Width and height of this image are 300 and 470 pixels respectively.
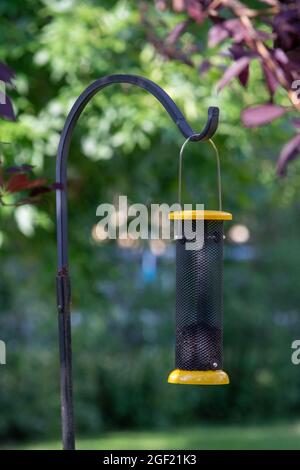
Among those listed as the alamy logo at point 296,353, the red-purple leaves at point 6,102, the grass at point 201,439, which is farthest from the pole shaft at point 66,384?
the alamy logo at point 296,353

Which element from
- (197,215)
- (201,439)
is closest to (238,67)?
(197,215)

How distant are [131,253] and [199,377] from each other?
1349 centimetres

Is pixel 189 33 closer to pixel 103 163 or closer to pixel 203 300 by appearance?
pixel 103 163

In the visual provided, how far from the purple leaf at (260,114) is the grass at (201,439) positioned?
10.1m

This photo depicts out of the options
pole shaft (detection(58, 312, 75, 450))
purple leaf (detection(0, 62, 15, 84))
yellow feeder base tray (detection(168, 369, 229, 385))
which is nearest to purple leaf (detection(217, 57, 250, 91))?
purple leaf (detection(0, 62, 15, 84))

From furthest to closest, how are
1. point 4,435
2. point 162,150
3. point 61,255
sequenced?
point 4,435 → point 162,150 → point 61,255

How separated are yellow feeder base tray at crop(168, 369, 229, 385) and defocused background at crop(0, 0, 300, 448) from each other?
2.44 ft

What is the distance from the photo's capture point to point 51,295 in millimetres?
9477

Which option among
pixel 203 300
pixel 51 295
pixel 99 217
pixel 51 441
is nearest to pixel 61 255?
pixel 203 300

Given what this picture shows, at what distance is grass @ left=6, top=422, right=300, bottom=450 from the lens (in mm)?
12625

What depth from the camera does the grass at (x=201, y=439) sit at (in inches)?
497

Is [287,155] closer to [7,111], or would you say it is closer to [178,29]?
[7,111]

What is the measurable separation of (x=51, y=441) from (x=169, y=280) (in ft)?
13.9

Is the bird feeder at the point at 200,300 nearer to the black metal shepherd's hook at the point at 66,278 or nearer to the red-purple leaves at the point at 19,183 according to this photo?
the black metal shepherd's hook at the point at 66,278
